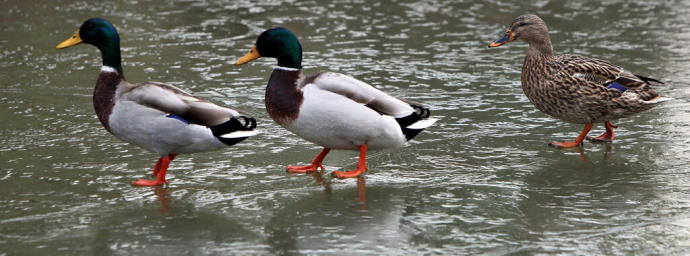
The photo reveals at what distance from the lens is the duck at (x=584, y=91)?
5.46 meters

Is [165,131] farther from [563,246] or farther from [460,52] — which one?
[460,52]

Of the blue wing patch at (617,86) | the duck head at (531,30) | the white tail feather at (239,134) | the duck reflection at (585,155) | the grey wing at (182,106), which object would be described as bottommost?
the duck reflection at (585,155)

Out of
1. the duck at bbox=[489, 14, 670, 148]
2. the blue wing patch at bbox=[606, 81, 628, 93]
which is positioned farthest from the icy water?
the blue wing patch at bbox=[606, 81, 628, 93]

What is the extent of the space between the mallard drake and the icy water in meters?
0.20

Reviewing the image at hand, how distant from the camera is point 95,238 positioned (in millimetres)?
3910

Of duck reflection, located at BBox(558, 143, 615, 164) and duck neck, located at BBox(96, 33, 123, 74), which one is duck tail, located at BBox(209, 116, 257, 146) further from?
duck reflection, located at BBox(558, 143, 615, 164)

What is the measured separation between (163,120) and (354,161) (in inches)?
Result: 45.3

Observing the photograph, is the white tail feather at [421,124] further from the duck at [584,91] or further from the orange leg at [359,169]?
the duck at [584,91]

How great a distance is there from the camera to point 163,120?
471cm

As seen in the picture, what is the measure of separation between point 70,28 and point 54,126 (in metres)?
3.14

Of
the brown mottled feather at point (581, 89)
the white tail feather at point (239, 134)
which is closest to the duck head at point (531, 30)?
the brown mottled feather at point (581, 89)

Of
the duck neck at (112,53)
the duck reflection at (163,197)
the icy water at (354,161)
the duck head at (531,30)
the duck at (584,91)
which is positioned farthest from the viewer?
the duck head at (531,30)

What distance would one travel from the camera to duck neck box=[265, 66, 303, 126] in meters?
4.84

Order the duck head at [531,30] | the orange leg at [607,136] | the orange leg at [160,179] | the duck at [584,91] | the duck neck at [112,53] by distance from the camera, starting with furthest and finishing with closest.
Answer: the duck head at [531,30] < the orange leg at [607,136] < the duck at [584,91] < the duck neck at [112,53] < the orange leg at [160,179]
